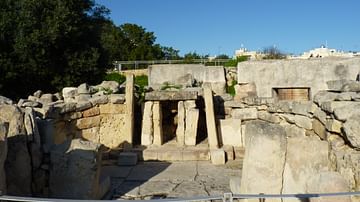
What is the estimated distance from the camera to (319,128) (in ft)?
15.5

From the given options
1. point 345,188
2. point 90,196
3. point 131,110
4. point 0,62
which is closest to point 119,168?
point 131,110

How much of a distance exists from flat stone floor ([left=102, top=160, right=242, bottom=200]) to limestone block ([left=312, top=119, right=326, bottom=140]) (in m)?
1.40

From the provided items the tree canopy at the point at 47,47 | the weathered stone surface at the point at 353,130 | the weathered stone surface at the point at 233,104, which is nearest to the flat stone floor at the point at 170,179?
the weathered stone surface at the point at 233,104

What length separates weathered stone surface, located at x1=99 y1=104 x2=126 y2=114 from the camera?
26.7 feet

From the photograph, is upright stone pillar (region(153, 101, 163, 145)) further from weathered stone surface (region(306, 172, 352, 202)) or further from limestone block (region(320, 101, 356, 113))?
weathered stone surface (region(306, 172, 352, 202))

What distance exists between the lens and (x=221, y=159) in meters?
7.25

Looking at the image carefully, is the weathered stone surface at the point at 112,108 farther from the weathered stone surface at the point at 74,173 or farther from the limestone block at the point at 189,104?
the weathered stone surface at the point at 74,173

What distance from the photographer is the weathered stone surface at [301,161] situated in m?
3.46

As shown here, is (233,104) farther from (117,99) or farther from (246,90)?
(117,99)

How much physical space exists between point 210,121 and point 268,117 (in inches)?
43.9

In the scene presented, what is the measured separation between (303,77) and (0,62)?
9.78m

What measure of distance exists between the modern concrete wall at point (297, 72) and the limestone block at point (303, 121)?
16.7 ft

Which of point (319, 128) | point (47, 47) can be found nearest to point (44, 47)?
point (47, 47)

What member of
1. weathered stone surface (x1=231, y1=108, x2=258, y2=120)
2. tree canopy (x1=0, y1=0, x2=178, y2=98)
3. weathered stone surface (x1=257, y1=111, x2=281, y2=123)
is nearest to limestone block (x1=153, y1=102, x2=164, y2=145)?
weathered stone surface (x1=231, y1=108, x2=258, y2=120)
